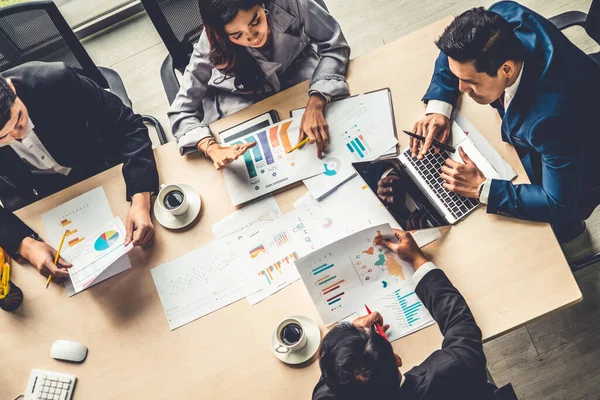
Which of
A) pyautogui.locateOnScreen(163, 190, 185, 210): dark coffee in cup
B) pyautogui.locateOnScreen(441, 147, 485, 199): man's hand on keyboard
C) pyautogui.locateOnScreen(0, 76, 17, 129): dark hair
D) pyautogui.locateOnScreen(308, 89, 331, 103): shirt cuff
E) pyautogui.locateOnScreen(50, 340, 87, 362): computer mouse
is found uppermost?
pyautogui.locateOnScreen(0, 76, 17, 129): dark hair

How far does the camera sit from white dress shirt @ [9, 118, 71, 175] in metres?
1.67

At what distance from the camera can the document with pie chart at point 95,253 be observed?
156 centimetres

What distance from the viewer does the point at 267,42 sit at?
1737mm

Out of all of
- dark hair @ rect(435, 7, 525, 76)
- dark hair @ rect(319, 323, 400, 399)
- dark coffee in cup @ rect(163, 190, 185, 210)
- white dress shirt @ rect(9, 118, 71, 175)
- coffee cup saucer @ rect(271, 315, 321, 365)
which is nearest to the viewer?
dark hair @ rect(319, 323, 400, 399)

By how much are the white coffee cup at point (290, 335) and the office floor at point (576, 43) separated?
982mm

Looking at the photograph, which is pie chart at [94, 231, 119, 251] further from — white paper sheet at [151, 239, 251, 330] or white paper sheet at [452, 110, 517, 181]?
white paper sheet at [452, 110, 517, 181]

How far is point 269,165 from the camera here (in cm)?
158

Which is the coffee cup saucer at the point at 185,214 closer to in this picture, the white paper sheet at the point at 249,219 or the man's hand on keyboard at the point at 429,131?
the white paper sheet at the point at 249,219

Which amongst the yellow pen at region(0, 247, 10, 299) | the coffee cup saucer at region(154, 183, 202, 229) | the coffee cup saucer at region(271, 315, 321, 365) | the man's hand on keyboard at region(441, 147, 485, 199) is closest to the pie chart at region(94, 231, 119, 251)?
the coffee cup saucer at region(154, 183, 202, 229)

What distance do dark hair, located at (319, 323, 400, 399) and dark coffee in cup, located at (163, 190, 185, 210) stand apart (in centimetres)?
70

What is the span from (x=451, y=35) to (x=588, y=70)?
0.38 meters

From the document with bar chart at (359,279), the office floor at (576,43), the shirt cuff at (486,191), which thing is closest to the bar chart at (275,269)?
the document with bar chart at (359,279)

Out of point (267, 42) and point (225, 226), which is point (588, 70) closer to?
point (267, 42)

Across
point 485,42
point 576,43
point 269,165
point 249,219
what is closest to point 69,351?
point 249,219
